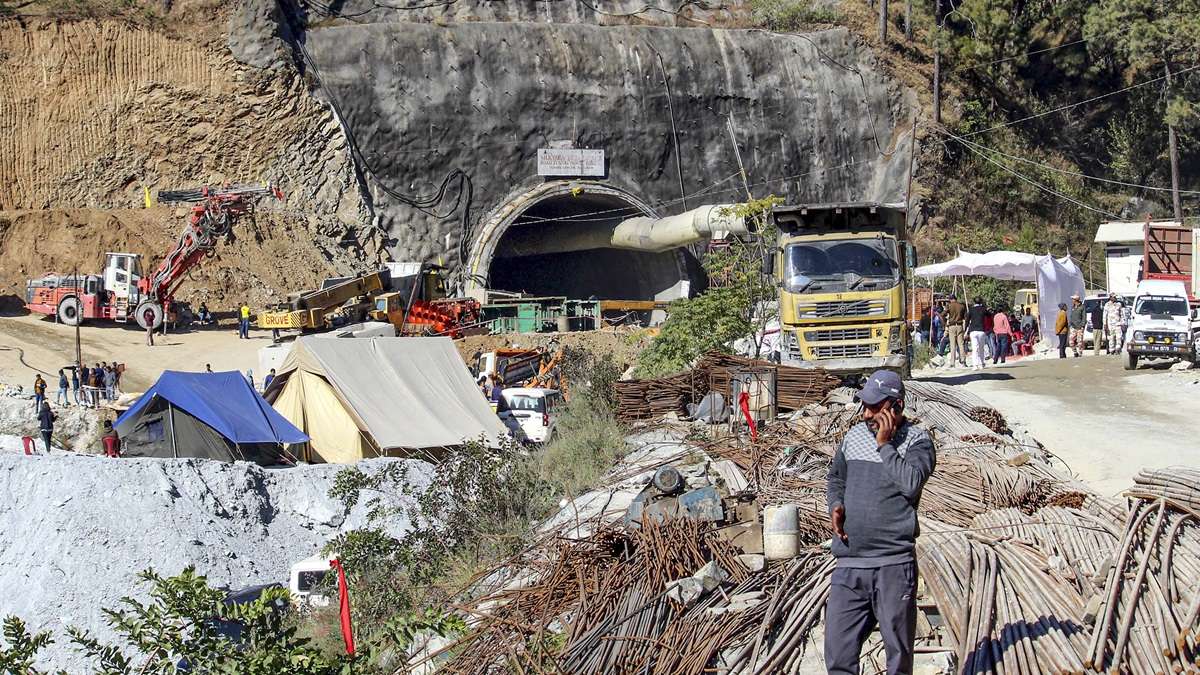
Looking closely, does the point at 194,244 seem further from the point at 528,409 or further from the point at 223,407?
the point at 223,407

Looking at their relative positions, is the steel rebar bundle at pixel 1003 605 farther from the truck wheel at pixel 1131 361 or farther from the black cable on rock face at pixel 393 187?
the black cable on rock face at pixel 393 187

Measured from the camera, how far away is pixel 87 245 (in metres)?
41.1

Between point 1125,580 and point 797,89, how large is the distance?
148 feet

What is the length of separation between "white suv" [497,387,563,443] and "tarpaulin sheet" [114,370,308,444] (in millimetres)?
4923

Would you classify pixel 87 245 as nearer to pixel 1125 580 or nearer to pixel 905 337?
pixel 905 337

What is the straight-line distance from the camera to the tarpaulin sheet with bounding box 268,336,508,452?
23516 mm

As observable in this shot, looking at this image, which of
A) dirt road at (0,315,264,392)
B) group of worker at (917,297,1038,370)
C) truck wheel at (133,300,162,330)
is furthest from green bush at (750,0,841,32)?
truck wheel at (133,300,162,330)

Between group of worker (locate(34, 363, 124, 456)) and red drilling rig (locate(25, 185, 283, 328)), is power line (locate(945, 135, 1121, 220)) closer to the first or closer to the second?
red drilling rig (locate(25, 185, 283, 328))

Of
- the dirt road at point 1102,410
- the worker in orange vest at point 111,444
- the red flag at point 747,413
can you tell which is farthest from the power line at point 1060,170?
the red flag at point 747,413

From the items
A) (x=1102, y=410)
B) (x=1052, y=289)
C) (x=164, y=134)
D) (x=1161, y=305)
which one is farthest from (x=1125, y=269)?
(x=164, y=134)

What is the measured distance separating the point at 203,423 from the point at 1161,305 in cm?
1805

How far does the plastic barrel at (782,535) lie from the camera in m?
8.97

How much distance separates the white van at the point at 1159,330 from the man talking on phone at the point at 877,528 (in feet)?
63.0

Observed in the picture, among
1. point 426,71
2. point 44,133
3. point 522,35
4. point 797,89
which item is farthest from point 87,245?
point 797,89
